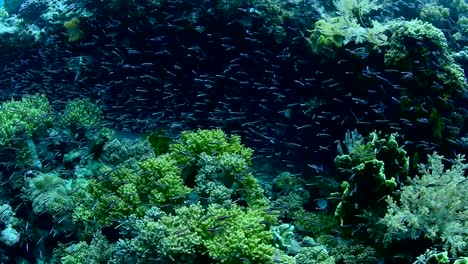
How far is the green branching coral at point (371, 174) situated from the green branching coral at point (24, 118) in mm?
6779

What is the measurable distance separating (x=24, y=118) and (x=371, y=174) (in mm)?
7634

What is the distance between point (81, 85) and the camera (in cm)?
1159

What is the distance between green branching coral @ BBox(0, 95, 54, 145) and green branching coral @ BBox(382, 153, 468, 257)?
7648 millimetres

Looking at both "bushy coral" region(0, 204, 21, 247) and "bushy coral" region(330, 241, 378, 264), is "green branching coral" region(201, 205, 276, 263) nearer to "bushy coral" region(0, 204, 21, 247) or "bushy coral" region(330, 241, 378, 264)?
"bushy coral" region(330, 241, 378, 264)

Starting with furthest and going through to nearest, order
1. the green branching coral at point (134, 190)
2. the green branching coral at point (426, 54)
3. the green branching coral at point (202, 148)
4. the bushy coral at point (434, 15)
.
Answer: the bushy coral at point (434, 15), the green branching coral at point (426, 54), the green branching coral at point (202, 148), the green branching coral at point (134, 190)

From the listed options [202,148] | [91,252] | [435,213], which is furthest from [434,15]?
[91,252]

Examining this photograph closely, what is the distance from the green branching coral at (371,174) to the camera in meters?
6.03

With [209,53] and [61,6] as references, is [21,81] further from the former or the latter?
[209,53]

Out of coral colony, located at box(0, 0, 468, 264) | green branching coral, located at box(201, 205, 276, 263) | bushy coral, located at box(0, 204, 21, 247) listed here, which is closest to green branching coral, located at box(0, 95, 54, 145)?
coral colony, located at box(0, 0, 468, 264)

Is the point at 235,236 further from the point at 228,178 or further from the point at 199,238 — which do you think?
the point at 228,178

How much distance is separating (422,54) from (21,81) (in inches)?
420

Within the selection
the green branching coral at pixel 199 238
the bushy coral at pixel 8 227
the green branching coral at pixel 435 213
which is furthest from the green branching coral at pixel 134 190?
the green branching coral at pixel 435 213

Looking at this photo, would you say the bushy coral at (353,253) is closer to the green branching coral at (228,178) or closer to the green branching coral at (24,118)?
the green branching coral at (228,178)

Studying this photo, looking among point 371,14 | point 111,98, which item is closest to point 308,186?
point 371,14
